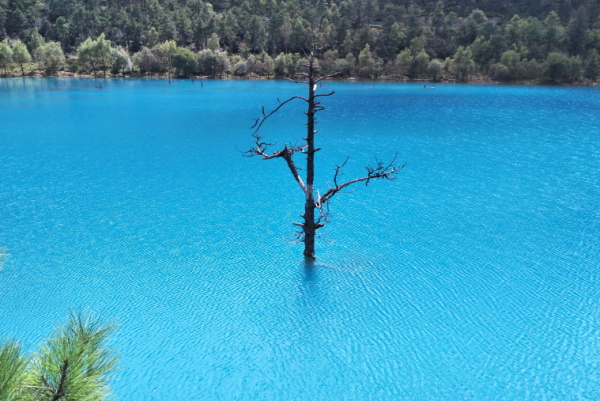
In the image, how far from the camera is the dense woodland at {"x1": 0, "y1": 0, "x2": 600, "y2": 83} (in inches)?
4662

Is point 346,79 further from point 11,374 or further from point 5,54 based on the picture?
point 11,374

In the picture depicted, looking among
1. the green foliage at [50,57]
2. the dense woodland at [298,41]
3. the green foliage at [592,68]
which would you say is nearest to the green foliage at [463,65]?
the dense woodland at [298,41]

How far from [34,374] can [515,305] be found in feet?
49.9

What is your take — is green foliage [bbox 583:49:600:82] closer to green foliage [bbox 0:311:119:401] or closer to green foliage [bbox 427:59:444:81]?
green foliage [bbox 427:59:444:81]

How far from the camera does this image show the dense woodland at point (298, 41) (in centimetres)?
11842

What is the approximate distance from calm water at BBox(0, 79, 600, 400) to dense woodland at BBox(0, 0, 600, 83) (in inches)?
3522

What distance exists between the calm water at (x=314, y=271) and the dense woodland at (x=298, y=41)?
8946 centimetres

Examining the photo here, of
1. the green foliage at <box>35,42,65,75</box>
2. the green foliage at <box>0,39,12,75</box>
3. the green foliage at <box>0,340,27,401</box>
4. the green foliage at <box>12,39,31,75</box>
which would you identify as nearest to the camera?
the green foliage at <box>0,340,27,401</box>

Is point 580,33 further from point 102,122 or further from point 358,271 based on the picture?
point 358,271

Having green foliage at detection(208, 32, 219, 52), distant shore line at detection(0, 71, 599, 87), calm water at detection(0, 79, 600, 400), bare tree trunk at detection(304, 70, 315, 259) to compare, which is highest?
green foliage at detection(208, 32, 219, 52)

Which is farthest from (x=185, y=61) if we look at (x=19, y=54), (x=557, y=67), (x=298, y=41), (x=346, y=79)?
(x=557, y=67)

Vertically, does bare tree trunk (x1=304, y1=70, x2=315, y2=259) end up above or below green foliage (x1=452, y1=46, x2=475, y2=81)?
below

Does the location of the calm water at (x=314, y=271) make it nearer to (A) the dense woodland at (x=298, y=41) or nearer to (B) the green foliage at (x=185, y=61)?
(B) the green foliage at (x=185, y=61)

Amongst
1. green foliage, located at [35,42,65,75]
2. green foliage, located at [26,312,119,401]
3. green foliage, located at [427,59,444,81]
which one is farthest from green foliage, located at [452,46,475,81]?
green foliage, located at [26,312,119,401]
